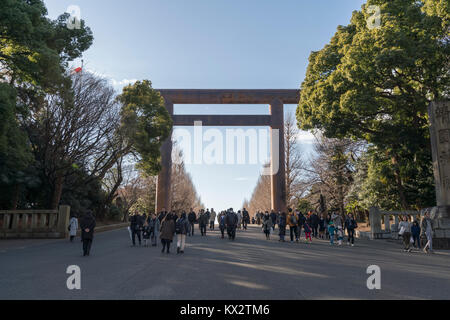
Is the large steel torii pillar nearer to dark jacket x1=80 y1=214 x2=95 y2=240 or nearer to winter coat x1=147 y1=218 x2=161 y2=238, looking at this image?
winter coat x1=147 y1=218 x2=161 y2=238

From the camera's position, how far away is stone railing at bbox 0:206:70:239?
16781 mm

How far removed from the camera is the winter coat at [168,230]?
11.2 m

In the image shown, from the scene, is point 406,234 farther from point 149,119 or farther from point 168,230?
point 149,119

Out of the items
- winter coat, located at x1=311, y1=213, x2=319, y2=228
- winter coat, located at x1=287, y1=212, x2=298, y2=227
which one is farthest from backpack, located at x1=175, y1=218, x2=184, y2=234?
winter coat, located at x1=311, y1=213, x2=319, y2=228

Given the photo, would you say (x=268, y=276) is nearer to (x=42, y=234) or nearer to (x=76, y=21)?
(x=42, y=234)

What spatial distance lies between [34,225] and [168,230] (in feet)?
31.8

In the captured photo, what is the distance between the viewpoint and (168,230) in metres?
11.2

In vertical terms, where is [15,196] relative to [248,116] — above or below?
below

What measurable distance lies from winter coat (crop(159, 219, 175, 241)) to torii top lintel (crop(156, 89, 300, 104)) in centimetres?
1825

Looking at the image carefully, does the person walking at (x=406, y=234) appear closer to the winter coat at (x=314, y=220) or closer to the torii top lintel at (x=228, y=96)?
the winter coat at (x=314, y=220)

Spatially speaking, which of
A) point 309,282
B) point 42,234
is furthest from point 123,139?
point 309,282

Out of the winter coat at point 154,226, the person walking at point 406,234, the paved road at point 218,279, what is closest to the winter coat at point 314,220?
the person walking at point 406,234

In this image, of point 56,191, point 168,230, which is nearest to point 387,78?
point 168,230
